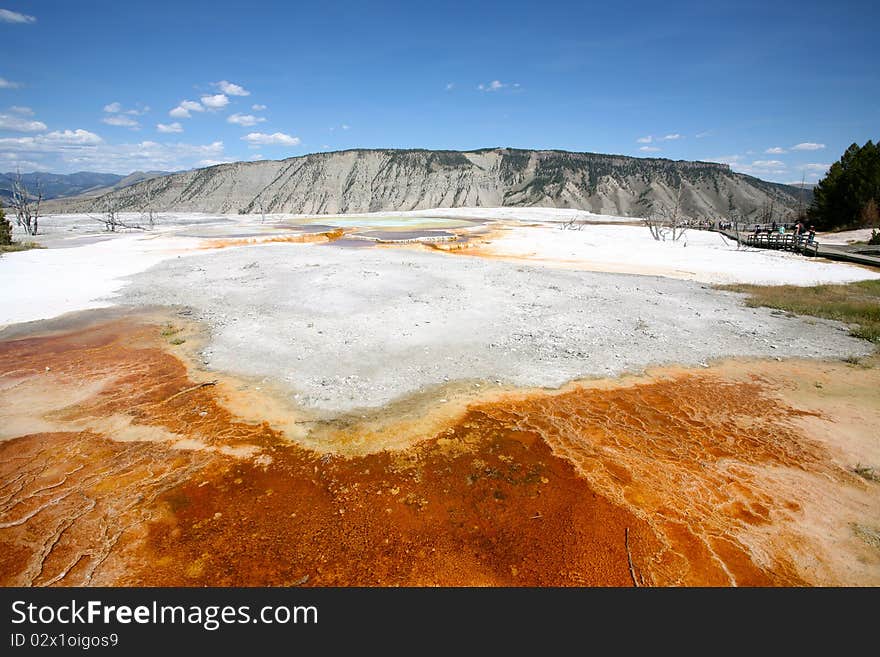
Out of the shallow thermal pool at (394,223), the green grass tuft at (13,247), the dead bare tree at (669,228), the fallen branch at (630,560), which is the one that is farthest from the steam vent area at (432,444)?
the shallow thermal pool at (394,223)

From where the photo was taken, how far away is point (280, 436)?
593 centimetres

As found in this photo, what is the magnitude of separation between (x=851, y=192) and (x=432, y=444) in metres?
52.8

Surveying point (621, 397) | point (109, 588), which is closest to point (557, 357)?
point (621, 397)

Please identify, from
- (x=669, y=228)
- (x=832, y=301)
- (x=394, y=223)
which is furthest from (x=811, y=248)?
(x=394, y=223)

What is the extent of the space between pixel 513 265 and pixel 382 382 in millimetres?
12885

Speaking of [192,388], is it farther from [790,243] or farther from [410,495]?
[790,243]

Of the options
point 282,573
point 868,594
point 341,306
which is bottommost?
point 282,573

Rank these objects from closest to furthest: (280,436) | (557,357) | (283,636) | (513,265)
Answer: (283,636) → (280,436) → (557,357) → (513,265)

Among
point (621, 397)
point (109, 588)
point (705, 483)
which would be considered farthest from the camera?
point (621, 397)

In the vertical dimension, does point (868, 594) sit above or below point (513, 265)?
below

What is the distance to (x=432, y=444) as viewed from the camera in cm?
582

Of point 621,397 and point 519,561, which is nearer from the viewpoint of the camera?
point 519,561

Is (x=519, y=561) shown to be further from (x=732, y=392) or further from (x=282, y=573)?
(x=732, y=392)

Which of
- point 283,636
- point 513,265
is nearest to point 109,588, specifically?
point 283,636
